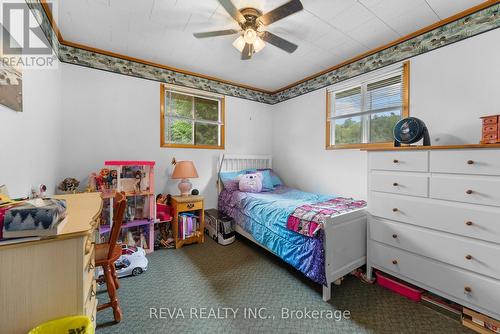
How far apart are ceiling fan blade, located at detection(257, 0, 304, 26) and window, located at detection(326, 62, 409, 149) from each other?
1629 millimetres

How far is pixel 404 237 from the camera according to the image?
Result: 6.15 ft

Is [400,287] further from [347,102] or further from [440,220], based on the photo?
[347,102]

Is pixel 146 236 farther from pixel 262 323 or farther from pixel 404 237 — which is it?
pixel 404 237

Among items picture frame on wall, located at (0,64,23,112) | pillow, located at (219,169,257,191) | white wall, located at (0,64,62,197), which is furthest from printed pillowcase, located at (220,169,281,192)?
picture frame on wall, located at (0,64,23,112)

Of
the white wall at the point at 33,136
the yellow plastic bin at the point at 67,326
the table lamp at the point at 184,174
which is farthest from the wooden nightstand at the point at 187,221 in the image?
the yellow plastic bin at the point at 67,326

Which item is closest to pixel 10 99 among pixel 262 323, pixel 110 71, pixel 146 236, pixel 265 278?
pixel 110 71

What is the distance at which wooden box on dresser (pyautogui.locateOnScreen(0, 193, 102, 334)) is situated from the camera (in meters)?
0.83

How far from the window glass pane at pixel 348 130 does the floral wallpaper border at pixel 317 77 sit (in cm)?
59

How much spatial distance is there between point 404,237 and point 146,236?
2.89m

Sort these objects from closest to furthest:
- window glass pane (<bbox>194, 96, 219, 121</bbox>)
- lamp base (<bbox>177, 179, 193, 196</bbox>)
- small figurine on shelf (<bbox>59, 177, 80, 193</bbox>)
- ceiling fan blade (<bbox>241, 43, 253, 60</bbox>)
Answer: ceiling fan blade (<bbox>241, 43, 253, 60</bbox>), small figurine on shelf (<bbox>59, 177, 80, 193</bbox>), lamp base (<bbox>177, 179, 193, 196</bbox>), window glass pane (<bbox>194, 96, 219, 121</bbox>)

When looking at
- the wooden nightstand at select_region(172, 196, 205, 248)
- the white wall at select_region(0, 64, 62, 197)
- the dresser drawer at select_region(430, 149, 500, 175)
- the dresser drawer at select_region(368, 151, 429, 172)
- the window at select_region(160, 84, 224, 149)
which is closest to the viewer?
the white wall at select_region(0, 64, 62, 197)

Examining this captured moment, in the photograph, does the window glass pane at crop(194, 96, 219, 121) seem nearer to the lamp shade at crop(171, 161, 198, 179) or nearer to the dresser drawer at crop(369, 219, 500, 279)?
the lamp shade at crop(171, 161, 198, 179)

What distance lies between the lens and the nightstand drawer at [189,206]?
2.83m

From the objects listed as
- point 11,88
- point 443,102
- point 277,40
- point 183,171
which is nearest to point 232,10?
point 277,40
